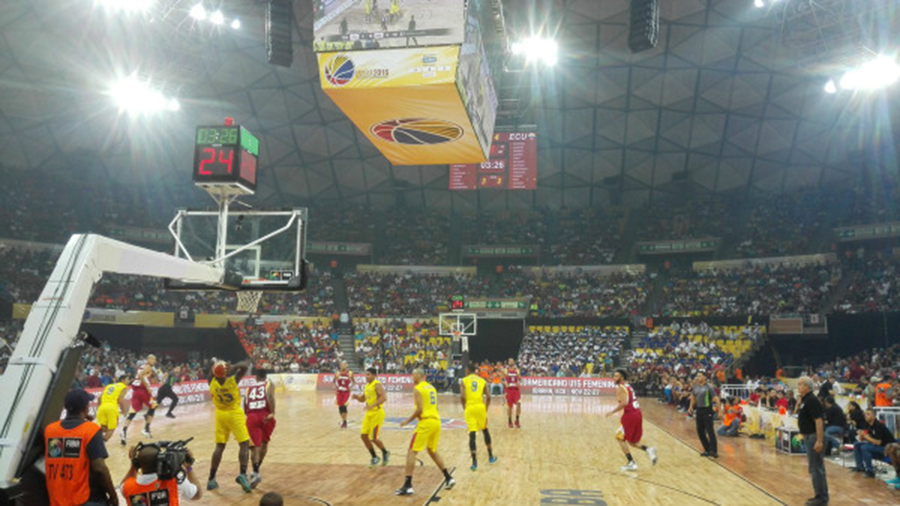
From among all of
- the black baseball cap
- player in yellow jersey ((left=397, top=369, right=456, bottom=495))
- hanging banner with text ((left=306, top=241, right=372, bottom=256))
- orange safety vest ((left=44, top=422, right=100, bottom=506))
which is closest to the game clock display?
player in yellow jersey ((left=397, top=369, right=456, bottom=495))

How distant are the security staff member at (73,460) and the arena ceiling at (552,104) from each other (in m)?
21.2

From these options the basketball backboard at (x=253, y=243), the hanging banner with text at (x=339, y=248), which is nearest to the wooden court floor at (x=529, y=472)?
the basketball backboard at (x=253, y=243)

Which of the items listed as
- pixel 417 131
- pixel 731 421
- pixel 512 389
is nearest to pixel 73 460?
pixel 417 131

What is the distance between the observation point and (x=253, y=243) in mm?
8984

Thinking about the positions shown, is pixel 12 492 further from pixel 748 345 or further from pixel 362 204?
pixel 362 204

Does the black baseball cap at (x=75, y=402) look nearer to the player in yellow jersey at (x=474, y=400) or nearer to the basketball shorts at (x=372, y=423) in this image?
the basketball shorts at (x=372, y=423)

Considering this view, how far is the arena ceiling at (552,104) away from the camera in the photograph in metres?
25.2

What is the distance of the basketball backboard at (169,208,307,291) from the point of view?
29.0 ft

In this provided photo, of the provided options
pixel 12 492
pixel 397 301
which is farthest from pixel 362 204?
pixel 12 492

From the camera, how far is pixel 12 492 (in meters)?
4.42

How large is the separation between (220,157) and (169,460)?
15.5 ft

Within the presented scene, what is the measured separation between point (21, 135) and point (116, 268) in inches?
1453

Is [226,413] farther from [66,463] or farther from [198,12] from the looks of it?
[198,12]

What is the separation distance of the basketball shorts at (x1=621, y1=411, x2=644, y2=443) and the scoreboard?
15647 millimetres
